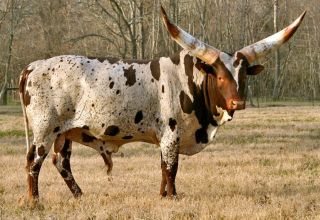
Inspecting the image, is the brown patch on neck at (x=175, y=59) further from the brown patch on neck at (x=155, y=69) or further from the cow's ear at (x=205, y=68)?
the cow's ear at (x=205, y=68)

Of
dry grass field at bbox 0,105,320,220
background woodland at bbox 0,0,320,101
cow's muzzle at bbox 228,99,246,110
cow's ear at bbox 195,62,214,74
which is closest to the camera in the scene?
dry grass field at bbox 0,105,320,220

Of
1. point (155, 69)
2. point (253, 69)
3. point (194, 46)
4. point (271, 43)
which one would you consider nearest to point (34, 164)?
point (155, 69)

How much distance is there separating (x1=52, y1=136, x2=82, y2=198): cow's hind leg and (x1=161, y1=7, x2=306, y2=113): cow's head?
89.4 inches

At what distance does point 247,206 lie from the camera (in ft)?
23.1

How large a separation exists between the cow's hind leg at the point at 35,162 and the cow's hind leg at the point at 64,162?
423mm

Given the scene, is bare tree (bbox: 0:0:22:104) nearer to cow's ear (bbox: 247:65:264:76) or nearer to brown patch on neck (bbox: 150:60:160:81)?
brown patch on neck (bbox: 150:60:160:81)

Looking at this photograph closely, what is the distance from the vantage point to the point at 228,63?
7176 mm

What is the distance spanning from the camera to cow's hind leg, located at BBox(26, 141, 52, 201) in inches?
301

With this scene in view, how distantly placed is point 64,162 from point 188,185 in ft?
6.77

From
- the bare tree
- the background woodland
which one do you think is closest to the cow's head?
the background woodland

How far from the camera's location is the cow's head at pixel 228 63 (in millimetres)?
7027

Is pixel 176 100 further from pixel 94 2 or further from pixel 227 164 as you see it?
pixel 94 2

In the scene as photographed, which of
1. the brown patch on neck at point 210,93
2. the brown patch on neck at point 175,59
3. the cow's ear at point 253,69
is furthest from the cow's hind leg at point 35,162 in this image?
the cow's ear at point 253,69

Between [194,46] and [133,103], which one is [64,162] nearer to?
[133,103]
